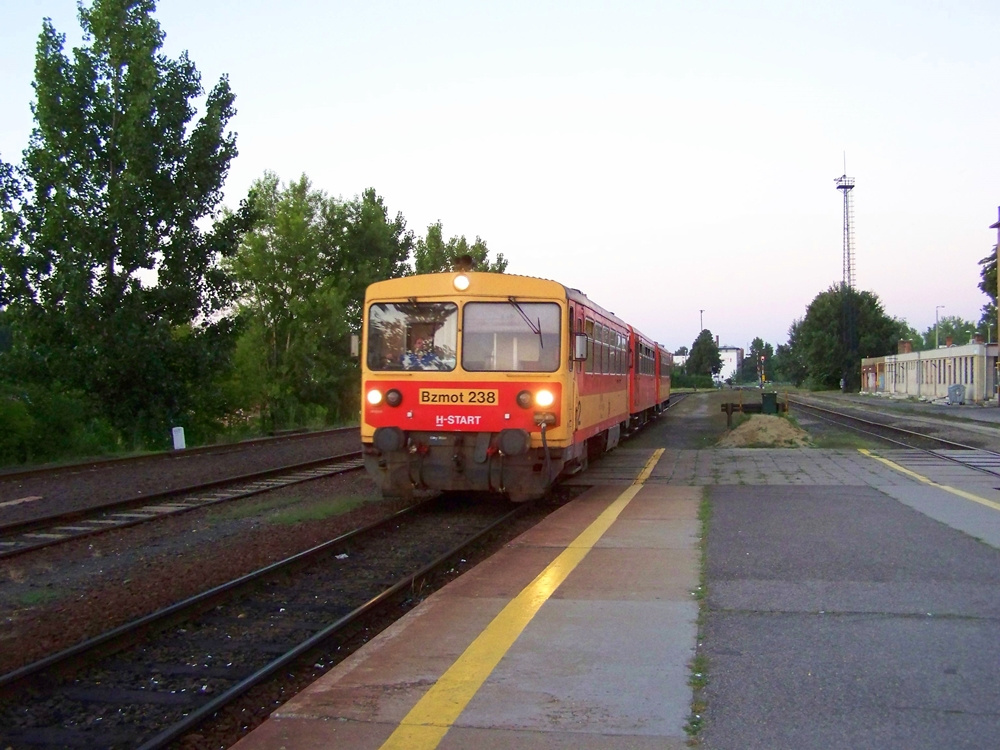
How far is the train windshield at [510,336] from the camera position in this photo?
10.7 metres

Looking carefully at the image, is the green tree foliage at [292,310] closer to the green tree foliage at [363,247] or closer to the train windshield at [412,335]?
the green tree foliage at [363,247]

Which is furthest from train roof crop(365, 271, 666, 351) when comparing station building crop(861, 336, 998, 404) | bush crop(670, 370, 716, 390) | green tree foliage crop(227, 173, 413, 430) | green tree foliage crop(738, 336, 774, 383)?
green tree foliage crop(738, 336, 774, 383)

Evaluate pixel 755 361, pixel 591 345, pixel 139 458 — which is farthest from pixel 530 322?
pixel 755 361

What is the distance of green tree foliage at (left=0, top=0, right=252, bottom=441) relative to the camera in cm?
2067

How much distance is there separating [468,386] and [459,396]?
155 mm

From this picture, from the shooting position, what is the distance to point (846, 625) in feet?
18.1

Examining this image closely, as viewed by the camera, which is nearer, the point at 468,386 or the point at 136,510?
the point at 468,386

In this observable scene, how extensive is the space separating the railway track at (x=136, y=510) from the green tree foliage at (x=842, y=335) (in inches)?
3053

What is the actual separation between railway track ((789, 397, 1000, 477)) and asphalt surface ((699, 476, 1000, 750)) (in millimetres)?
7617

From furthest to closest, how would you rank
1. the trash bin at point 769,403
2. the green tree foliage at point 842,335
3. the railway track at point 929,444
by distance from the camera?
the green tree foliage at point 842,335 < the trash bin at point 769,403 < the railway track at point 929,444

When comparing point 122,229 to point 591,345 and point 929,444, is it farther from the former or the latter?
point 929,444

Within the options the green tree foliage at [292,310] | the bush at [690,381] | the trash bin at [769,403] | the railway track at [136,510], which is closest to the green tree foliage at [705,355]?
the bush at [690,381]

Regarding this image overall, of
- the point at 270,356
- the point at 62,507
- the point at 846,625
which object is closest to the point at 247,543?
the point at 62,507

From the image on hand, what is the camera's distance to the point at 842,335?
86500 mm
